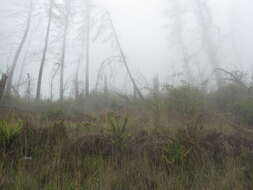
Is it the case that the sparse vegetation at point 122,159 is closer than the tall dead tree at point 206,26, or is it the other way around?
the sparse vegetation at point 122,159

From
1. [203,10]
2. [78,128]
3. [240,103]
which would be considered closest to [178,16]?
[203,10]

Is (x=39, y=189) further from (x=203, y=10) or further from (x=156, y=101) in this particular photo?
(x=203, y=10)

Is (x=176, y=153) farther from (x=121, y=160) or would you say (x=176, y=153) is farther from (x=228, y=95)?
(x=228, y=95)

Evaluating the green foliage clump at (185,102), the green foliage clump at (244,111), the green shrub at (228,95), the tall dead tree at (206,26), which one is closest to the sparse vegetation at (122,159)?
the green foliage clump at (244,111)

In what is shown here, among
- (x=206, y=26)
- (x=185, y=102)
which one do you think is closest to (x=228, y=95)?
(x=185, y=102)

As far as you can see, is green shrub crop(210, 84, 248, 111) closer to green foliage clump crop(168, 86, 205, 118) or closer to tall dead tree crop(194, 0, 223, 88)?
green foliage clump crop(168, 86, 205, 118)

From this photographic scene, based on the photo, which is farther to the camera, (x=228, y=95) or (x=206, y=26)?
(x=206, y=26)

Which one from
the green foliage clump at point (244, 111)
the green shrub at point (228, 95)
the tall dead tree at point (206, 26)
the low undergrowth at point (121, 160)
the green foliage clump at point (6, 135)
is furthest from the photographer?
the tall dead tree at point (206, 26)

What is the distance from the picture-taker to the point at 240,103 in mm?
6270

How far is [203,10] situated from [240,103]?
18129mm

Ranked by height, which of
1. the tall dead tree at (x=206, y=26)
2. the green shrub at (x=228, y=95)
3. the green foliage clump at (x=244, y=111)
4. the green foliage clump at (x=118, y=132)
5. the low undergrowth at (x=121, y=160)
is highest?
the tall dead tree at (x=206, y=26)

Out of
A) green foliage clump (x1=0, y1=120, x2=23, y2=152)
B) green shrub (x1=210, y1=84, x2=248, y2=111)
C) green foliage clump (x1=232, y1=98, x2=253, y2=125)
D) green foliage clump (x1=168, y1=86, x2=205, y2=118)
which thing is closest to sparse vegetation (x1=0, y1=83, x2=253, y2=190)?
green foliage clump (x1=0, y1=120, x2=23, y2=152)

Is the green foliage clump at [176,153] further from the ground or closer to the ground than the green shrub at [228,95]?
closer to the ground

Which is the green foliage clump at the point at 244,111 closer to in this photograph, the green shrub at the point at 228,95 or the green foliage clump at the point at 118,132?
the green shrub at the point at 228,95
